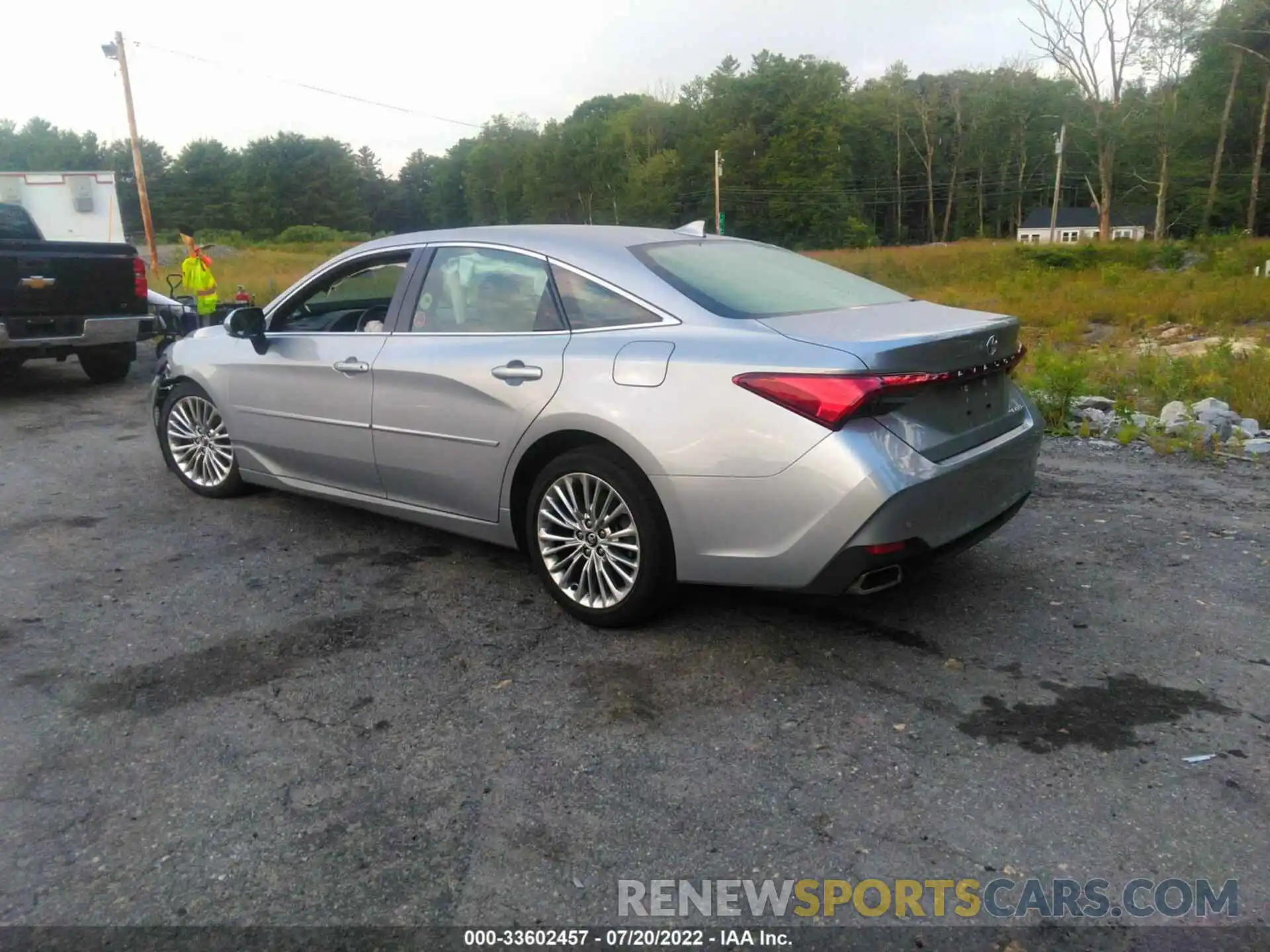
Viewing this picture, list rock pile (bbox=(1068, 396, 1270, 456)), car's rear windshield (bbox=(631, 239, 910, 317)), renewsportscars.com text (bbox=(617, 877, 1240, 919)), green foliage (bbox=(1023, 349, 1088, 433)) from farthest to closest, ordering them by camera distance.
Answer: green foliage (bbox=(1023, 349, 1088, 433)) → rock pile (bbox=(1068, 396, 1270, 456)) → car's rear windshield (bbox=(631, 239, 910, 317)) → renewsportscars.com text (bbox=(617, 877, 1240, 919))

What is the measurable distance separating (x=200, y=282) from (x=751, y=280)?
1204 centimetres

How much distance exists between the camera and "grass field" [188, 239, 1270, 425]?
850cm

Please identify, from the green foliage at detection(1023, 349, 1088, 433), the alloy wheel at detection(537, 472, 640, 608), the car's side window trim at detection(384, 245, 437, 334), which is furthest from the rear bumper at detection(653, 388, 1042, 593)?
the green foliage at detection(1023, 349, 1088, 433)

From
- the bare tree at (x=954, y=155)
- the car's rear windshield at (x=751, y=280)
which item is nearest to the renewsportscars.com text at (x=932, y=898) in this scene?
the car's rear windshield at (x=751, y=280)

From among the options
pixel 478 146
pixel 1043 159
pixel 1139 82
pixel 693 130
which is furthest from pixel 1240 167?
pixel 478 146

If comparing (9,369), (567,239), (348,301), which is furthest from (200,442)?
(9,369)

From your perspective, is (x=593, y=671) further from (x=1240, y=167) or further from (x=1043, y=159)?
(x=1043, y=159)

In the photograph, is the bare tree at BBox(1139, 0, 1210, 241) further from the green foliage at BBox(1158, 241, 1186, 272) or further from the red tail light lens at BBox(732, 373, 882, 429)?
the red tail light lens at BBox(732, 373, 882, 429)

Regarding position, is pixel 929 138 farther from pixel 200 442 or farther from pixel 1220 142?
pixel 200 442

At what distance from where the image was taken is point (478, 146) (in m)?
99.3

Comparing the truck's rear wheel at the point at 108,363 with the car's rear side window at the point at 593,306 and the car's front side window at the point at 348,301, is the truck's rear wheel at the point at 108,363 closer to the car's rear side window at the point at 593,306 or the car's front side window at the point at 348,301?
the car's front side window at the point at 348,301

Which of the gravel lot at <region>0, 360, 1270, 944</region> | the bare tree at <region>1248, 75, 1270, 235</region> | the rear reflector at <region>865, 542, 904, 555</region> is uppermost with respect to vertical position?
the bare tree at <region>1248, 75, 1270, 235</region>

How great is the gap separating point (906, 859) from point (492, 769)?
4.05 feet

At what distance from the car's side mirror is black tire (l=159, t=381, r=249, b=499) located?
0.58 meters
